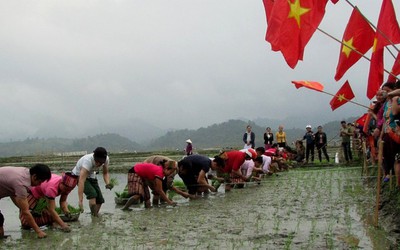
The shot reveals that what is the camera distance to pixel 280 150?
63.5ft

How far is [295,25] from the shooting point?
6.65 meters

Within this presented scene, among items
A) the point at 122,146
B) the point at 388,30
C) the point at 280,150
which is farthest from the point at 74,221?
the point at 122,146

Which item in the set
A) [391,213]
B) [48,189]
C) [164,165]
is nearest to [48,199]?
[48,189]

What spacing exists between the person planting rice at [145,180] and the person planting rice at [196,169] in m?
1.03

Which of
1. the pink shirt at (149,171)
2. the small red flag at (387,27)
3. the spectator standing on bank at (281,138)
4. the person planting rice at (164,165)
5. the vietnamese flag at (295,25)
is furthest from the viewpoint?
the spectator standing on bank at (281,138)

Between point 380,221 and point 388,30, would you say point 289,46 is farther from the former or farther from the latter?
point 380,221

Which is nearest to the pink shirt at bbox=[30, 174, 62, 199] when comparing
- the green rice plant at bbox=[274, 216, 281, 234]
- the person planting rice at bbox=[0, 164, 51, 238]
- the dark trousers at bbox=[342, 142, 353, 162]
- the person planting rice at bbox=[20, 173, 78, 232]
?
the person planting rice at bbox=[20, 173, 78, 232]

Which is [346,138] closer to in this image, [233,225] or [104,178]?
[104,178]

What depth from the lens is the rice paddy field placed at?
5.73 m

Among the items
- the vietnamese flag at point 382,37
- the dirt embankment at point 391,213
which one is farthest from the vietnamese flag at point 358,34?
the dirt embankment at point 391,213

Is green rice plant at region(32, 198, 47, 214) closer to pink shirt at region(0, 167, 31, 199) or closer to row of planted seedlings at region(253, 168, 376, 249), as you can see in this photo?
pink shirt at region(0, 167, 31, 199)

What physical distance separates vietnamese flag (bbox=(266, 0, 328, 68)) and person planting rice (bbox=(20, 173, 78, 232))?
4002mm

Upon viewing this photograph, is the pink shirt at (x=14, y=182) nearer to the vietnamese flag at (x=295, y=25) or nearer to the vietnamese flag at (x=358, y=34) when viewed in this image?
the vietnamese flag at (x=295, y=25)

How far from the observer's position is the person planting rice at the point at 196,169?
34.3ft
